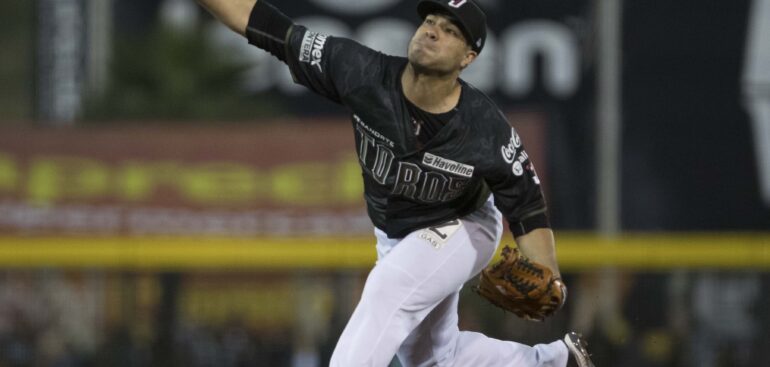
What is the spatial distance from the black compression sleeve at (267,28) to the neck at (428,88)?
17.9 inches

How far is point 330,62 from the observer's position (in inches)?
205

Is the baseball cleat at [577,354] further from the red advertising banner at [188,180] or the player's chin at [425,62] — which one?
the red advertising banner at [188,180]

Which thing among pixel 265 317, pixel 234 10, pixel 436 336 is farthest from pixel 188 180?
pixel 234 10

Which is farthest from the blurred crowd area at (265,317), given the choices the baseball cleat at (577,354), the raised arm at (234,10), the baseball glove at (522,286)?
the raised arm at (234,10)

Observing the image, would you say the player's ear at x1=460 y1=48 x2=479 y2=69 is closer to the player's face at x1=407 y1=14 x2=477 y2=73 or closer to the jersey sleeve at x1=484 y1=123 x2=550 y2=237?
the player's face at x1=407 y1=14 x2=477 y2=73

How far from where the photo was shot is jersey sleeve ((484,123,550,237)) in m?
5.15

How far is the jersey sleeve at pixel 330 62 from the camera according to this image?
5.20m

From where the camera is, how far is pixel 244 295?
932cm

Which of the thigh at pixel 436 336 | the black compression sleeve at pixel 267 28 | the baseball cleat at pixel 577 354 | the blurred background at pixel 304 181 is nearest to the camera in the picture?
the black compression sleeve at pixel 267 28

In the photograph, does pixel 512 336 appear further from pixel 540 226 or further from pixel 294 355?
pixel 540 226

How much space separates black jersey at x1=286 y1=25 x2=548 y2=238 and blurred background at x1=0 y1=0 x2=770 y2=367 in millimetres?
3671

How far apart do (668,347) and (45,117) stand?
996cm

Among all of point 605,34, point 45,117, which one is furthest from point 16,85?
point 605,34

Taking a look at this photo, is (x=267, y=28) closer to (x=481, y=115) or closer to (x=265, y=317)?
(x=481, y=115)
